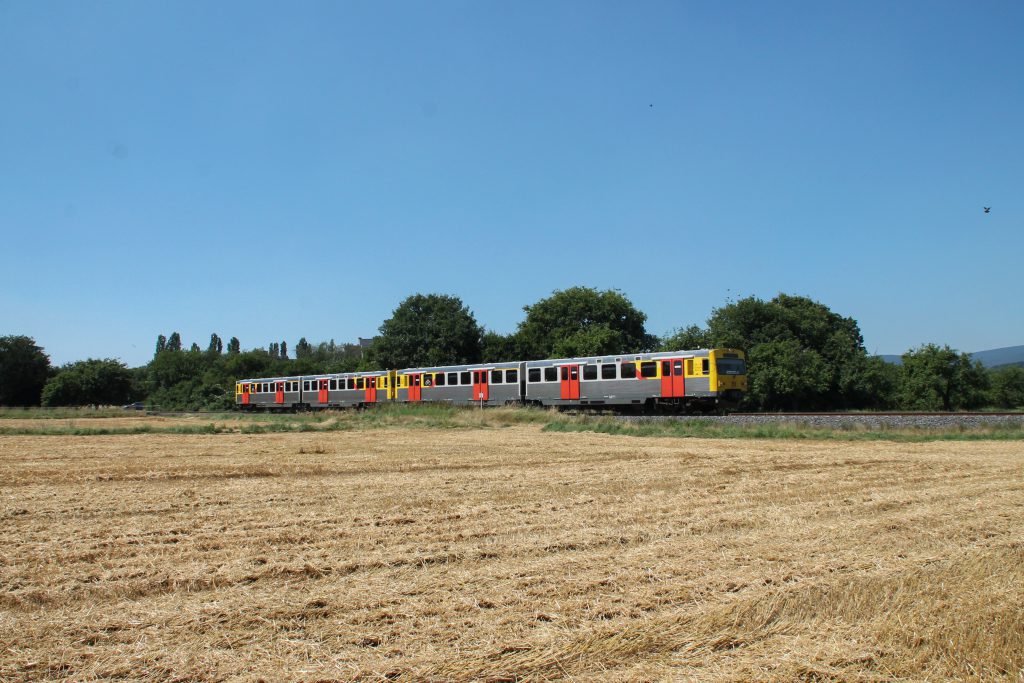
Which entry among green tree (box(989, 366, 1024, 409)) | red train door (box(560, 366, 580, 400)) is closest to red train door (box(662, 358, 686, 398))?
red train door (box(560, 366, 580, 400))

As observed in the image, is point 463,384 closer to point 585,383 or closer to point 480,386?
point 480,386

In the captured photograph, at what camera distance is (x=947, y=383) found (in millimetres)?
52812

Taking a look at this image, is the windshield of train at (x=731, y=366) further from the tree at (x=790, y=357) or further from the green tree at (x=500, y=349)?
the green tree at (x=500, y=349)

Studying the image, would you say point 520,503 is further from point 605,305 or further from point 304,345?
point 304,345

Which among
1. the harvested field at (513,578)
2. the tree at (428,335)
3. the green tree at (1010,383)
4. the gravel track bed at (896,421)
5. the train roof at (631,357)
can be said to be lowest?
the harvested field at (513,578)

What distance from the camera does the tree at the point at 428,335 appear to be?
75.2m

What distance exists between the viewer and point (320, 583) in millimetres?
5730

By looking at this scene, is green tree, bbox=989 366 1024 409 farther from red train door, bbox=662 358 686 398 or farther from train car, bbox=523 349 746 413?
red train door, bbox=662 358 686 398

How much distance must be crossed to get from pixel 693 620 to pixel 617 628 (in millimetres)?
542

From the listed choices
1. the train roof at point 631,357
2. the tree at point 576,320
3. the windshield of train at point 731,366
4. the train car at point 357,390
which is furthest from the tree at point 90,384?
the windshield of train at point 731,366

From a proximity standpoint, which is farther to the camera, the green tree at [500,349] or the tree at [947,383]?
the green tree at [500,349]

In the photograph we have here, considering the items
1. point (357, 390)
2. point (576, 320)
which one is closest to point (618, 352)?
point (576, 320)

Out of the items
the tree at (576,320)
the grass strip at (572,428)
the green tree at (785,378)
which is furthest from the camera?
the tree at (576,320)

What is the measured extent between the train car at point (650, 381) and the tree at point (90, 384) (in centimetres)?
5819
